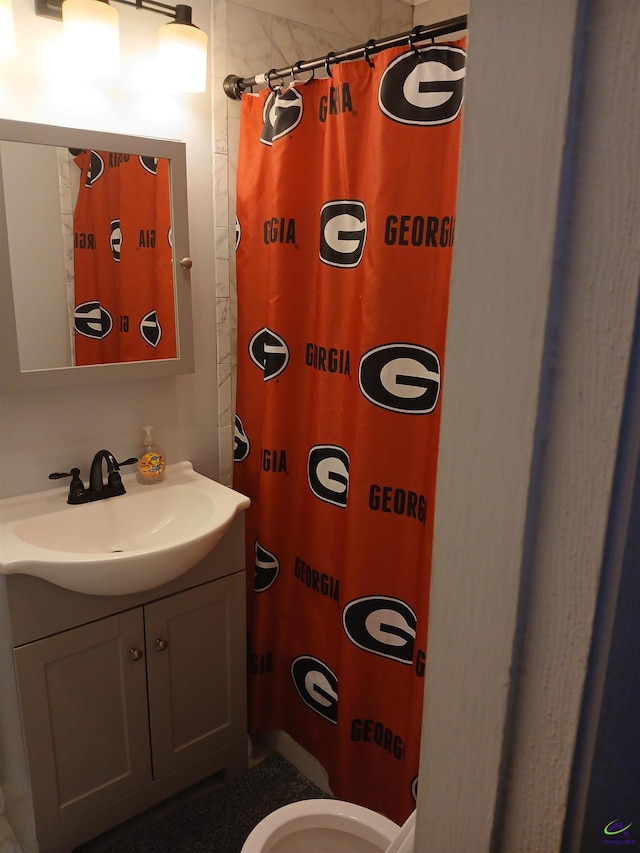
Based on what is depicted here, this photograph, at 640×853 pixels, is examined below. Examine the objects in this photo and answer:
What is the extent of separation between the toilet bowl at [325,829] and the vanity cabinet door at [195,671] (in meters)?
0.53

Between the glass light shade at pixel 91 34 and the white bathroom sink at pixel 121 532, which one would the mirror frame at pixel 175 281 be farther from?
the white bathroom sink at pixel 121 532

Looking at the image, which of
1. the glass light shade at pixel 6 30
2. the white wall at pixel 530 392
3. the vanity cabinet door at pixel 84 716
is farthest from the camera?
the vanity cabinet door at pixel 84 716

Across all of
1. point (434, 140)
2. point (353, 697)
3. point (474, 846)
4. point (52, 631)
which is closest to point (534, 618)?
point (474, 846)

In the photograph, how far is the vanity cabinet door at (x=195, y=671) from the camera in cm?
176

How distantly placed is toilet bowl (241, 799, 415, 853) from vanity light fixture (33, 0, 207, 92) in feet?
6.12

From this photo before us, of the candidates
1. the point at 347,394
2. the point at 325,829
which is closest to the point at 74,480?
the point at 347,394

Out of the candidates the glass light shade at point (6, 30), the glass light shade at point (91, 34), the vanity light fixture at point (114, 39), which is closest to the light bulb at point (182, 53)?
the vanity light fixture at point (114, 39)

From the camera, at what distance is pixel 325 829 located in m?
1.43

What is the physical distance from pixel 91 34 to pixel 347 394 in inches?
43.8

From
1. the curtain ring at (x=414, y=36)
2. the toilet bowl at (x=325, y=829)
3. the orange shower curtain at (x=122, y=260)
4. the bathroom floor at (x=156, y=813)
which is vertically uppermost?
the curtain ring at (x=414, y=36)

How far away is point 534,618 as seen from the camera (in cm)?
44

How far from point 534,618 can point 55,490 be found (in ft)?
5.41

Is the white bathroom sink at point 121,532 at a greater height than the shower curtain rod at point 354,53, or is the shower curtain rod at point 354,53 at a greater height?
the shower curtain rod at point 354,53

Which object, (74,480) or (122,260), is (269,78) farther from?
(74,480)
